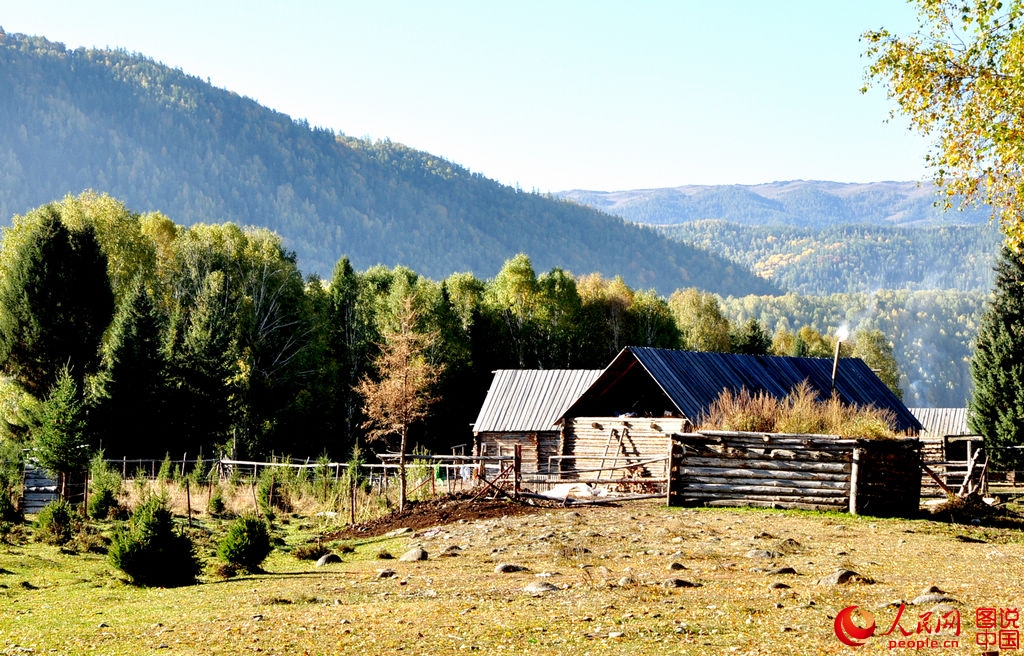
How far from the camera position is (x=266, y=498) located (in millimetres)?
29719

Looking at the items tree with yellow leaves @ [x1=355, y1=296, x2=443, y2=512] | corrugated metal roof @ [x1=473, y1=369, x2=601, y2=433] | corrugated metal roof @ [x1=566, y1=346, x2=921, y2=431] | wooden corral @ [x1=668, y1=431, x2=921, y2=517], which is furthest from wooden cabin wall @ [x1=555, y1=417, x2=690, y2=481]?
tree with yellow leaves @ [x1=355, y1=296, x2=443, y2=512]

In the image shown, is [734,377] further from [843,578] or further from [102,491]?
[843,578]

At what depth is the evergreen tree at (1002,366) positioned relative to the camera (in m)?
42.2

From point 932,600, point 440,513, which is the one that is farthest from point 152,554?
point 932,600

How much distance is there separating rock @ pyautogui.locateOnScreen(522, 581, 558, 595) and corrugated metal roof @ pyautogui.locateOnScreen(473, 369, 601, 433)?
100 feet

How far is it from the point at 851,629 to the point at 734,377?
83.1 feet

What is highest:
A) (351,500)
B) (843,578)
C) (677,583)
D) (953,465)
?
(953,465)

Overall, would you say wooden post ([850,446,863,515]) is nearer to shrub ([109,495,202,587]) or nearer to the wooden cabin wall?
the wooden cabin wall

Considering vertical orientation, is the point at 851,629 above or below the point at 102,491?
A: above

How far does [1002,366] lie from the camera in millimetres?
43031

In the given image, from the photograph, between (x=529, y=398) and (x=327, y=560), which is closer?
(x=327, y=560)

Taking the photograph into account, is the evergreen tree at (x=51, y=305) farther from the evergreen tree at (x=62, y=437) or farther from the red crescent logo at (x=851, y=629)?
the red crescent logo at (x=851, y=629)

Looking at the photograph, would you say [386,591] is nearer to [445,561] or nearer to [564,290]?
[445,561]

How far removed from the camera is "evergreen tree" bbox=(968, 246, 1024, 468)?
42.2 meters
